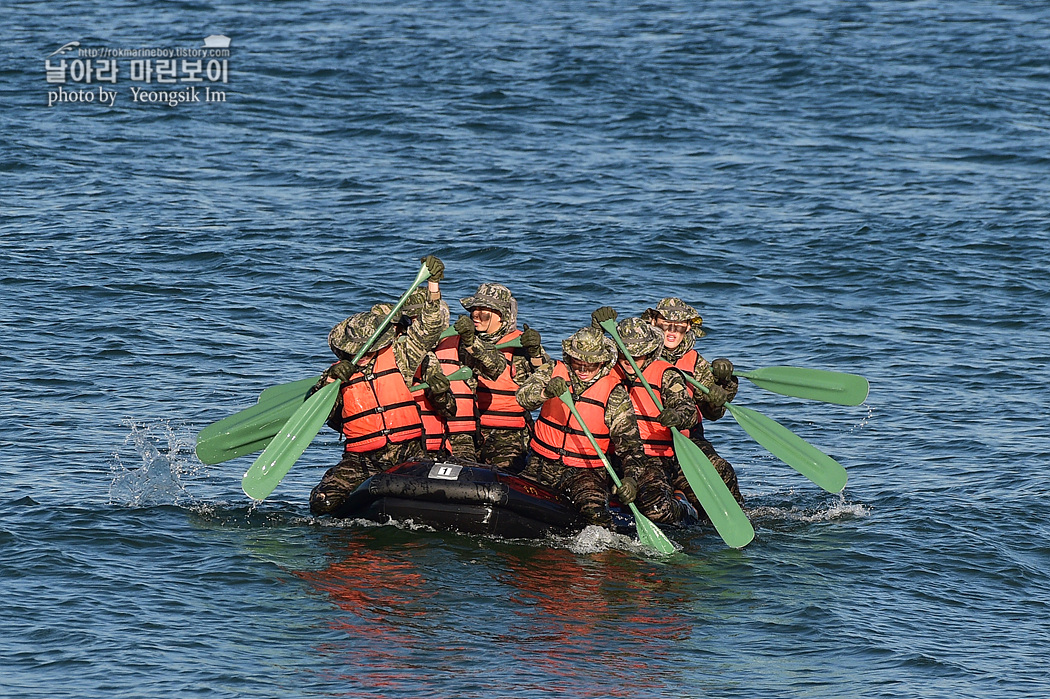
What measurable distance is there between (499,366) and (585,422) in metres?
0.98

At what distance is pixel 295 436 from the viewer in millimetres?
12055

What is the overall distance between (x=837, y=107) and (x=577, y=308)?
12.9 metres

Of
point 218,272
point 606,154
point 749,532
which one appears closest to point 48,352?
point 218,272

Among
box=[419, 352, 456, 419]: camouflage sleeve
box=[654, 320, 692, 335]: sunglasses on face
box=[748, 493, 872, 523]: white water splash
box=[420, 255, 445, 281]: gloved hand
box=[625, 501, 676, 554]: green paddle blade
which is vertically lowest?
box=[748, 493, 872, 523]: white water splash

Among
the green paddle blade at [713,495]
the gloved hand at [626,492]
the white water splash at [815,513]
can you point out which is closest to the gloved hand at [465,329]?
the gloved hand at [626,492]

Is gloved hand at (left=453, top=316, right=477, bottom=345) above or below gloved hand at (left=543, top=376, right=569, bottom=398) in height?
above

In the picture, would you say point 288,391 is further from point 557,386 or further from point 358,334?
point 557,386

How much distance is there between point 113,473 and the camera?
13.5m

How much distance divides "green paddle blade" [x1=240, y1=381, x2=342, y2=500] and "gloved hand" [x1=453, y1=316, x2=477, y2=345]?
3.70 feet

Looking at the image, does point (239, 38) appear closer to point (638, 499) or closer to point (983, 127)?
point (983, 127)

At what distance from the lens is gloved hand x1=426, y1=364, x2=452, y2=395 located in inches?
467

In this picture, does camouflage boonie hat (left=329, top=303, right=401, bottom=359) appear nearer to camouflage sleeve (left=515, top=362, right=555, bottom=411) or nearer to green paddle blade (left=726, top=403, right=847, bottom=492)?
camouflage sleeve (left=515, top=362, right=555, bottom=411)

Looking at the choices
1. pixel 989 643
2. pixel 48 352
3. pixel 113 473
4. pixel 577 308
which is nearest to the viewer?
pixel 989 643

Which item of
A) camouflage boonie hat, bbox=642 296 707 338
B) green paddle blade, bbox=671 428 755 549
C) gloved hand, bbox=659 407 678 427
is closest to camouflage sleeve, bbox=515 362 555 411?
gloved hand, bbox=659 407 678 427
